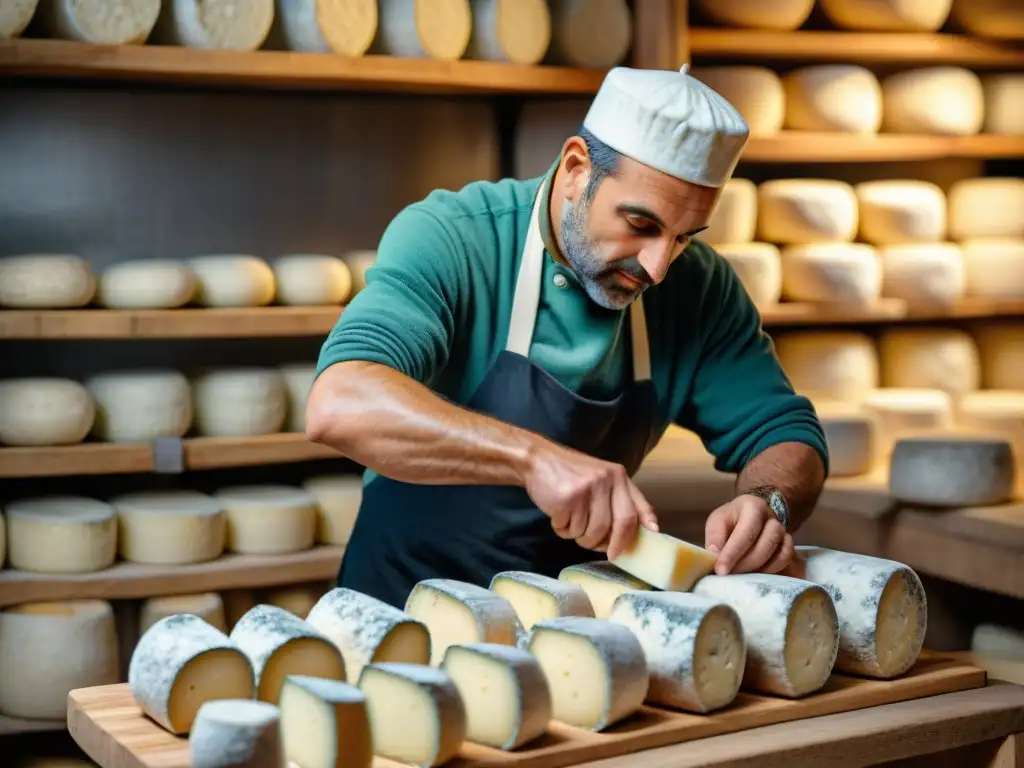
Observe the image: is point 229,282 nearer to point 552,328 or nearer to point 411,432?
point 552,328

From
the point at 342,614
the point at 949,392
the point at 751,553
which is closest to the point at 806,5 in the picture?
the point at 949,392

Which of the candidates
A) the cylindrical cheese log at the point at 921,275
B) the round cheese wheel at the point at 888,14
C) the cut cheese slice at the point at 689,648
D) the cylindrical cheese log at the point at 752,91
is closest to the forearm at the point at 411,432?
the cut cheese slice at the point at 689,648

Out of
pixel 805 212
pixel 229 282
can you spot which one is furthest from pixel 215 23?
pixel 805 212

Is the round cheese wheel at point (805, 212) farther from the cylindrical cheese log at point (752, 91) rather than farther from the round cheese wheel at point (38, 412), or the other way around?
the round cheese wheel at point (38, 412)

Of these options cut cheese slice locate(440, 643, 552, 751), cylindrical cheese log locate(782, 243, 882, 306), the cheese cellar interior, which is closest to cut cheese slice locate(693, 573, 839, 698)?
the cheese cellar interior

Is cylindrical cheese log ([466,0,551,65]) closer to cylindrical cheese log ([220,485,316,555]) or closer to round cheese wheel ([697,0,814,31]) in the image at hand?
round cheese wheel ([697,0,814,31])

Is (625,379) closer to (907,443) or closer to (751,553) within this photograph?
(751,553)

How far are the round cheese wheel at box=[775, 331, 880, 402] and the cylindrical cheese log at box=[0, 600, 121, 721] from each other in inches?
80.8

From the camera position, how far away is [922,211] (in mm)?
3846

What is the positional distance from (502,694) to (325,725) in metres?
0.20

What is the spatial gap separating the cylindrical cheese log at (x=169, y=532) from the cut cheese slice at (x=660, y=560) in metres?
1.78

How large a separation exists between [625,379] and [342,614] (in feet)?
2.83

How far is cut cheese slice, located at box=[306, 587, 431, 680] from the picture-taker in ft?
4.80

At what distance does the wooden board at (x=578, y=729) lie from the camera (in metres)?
1.32
